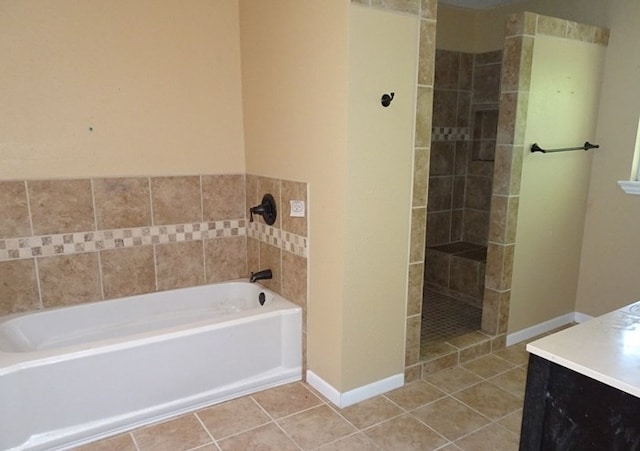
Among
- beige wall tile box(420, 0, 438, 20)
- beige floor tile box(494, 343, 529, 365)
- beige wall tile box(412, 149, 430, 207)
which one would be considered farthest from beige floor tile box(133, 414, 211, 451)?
beige wall tile box(420, 0, 438, 20)

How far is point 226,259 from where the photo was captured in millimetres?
3137

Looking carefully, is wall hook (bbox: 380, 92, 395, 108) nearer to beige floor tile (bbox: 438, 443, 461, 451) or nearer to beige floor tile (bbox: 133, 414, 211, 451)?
beige floor tile (bbox: 438, 443, 461, 451)

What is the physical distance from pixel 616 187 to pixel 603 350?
235cm

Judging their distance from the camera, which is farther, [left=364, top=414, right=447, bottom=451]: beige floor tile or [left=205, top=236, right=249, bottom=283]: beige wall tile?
[left=205, top=236, right=249, bottom=283]: beige wall tile

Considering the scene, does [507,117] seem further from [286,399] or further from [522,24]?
[286,399]

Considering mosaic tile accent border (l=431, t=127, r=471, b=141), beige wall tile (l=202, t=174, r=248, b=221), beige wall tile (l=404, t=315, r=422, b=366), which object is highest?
mosaic tile accent border (l=431, t=127, r=471, b=141)

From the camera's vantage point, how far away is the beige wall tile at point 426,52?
2.26 m

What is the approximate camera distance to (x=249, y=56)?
2.85 m

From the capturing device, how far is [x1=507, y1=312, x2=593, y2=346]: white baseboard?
3.06 meters

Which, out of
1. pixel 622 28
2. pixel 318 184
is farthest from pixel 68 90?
pixel 622 28

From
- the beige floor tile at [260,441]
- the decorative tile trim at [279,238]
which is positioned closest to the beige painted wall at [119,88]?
the decorative tile trim at [279,238]

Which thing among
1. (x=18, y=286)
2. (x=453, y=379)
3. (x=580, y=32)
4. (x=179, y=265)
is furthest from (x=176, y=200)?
(x=580, y=32)

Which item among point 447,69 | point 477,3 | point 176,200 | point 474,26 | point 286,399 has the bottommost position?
point 286,399

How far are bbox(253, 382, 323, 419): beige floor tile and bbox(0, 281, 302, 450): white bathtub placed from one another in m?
0.06
